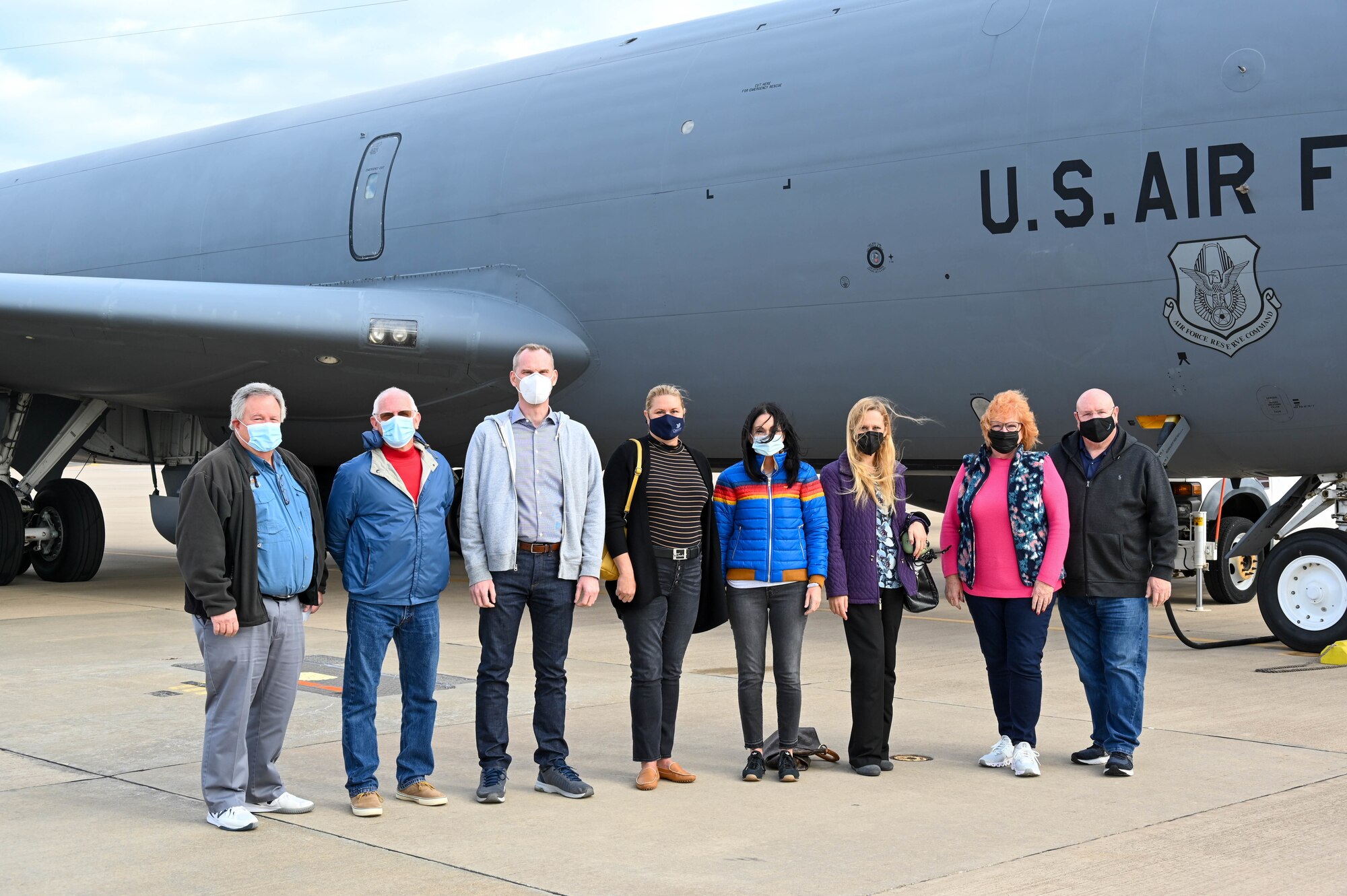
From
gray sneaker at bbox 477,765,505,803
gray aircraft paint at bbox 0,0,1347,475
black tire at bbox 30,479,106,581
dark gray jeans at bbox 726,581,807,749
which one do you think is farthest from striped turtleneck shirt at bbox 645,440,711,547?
black tire at bbox 30,479,106,581

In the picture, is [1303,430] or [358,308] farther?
[358,308]

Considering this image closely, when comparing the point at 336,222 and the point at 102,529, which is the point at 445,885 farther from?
the point at 102,529

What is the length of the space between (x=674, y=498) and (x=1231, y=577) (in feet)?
28.7

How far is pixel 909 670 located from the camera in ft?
28.3

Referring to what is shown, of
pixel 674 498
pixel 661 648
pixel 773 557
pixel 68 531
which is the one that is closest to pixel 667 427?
pixel 674 498

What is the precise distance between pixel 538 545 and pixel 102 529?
10.8 metres

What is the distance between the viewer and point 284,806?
520 centimetres

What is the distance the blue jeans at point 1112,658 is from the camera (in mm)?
5820

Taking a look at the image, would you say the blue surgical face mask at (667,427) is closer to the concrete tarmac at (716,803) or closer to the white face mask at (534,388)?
the white face mask at (534,388)

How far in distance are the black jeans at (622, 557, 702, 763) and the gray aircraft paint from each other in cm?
454

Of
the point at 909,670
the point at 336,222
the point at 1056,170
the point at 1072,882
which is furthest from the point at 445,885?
the point at 336,222

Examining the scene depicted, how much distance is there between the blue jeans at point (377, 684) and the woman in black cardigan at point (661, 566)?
818 mm

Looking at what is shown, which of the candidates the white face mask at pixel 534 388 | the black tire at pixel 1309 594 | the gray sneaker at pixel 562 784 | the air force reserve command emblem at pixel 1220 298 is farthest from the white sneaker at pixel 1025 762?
the air force reserve command emblem at pixel 1220 298

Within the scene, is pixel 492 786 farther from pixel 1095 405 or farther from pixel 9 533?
pixel 9 533
